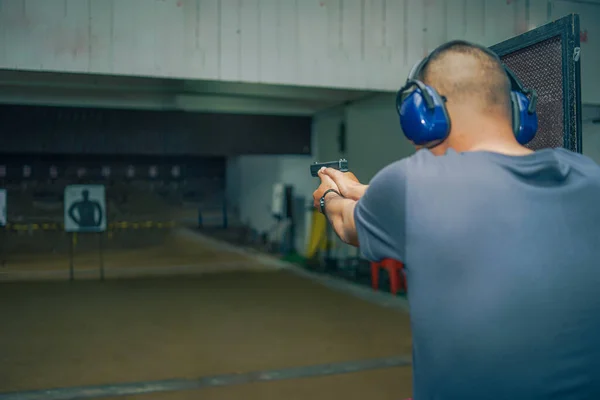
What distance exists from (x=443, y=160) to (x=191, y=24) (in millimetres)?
3302

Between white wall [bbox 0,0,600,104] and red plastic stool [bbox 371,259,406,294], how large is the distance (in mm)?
2095

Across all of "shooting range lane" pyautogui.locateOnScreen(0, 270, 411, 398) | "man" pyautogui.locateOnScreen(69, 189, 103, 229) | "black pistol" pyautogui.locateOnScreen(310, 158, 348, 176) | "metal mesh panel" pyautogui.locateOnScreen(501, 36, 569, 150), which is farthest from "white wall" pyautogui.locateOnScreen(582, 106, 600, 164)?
"man" pyautogui.locateOnScreen(69, 189, 103, 229)

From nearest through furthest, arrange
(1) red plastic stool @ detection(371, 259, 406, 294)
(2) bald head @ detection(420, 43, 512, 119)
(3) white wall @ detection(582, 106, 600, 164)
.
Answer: (2) bald head @ detection(420, 43, 512, 119) < (3) white wall @ detection(582, 106, 600, 164) < (1) red plastic stool @ detection(371, 259, 406, 294)

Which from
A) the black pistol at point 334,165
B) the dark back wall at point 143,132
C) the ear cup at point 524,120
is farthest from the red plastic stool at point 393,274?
the ear cup at point 524,120

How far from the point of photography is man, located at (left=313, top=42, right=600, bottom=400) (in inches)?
35.1

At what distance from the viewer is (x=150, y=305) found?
5637 millimetres

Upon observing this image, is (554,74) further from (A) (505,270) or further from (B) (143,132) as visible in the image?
(B) (143,132)

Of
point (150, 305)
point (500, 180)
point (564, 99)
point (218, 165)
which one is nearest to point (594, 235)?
point (500, 180)

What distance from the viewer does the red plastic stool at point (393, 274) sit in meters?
5.77

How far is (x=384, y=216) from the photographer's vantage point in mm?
980

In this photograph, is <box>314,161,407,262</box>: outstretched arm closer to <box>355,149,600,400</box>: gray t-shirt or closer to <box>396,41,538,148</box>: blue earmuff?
<box>355,149,600,400</box>: gray t-shirt

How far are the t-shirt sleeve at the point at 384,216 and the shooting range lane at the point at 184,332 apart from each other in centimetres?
242

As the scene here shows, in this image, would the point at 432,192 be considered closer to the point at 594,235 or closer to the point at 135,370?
the point at 594,235

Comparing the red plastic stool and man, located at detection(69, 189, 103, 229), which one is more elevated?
man, located at detection(69, 189, 103, 229)
